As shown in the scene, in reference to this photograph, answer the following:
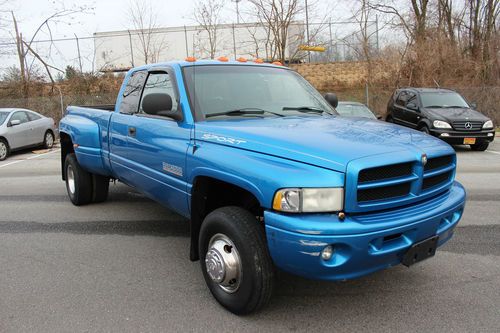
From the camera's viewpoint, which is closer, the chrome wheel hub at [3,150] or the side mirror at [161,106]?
the side mirror at [161,106]

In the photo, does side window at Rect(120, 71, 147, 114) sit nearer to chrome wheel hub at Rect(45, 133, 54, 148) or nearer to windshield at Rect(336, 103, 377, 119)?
windshield at Rect(336, 103, 377, 119)

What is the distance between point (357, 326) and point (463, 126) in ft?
33.2

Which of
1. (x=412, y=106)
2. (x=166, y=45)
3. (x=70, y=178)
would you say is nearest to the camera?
(x=70, y=178)

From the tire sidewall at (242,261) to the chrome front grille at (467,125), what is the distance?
10.2 meters

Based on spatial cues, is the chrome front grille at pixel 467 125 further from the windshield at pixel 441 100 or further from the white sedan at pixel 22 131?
the white sedan at pixel 22 131

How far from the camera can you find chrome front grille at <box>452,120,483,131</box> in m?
11.6

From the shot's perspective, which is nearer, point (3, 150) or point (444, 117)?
point (444, 117)

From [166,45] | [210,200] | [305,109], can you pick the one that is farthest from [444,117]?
[166,45]

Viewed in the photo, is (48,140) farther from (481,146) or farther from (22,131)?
(481,146)

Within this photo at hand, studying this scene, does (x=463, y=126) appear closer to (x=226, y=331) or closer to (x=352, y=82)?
(x=226, y=331)

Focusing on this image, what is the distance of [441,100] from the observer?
13.0 m

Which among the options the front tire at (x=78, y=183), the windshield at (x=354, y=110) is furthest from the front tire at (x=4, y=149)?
the windshield at (x=354, y=110)

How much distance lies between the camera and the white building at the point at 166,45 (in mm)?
27297

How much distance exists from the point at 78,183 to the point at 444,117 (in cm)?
966
